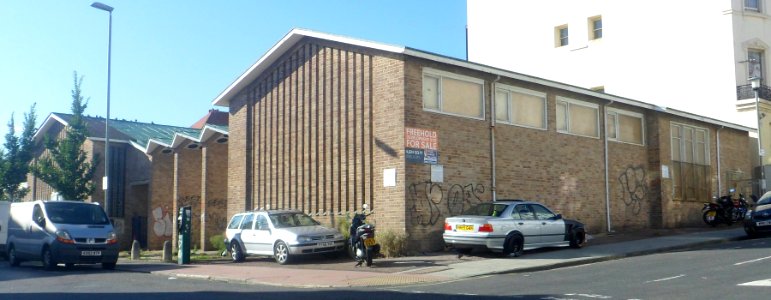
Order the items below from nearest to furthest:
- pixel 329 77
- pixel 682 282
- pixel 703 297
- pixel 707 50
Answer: pixel 703 297 < pixel 682 282 < pixel 329 77 < pixel 707 50

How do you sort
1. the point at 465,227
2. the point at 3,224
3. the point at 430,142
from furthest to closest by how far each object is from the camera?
the point at 3,224
the point at 430,142
the point at 465,227

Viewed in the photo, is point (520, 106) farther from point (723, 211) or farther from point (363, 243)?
point (723, 211)

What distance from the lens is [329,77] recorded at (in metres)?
23.6

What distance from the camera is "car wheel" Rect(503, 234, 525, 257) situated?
18.9 metres

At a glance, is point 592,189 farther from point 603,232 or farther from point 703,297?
point 703,297

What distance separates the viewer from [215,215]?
97.1 feet

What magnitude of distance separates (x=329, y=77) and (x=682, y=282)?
12984mm

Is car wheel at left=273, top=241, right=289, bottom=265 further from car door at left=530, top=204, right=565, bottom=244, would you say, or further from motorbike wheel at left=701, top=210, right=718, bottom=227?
motorbike wheel at left=701, top=210, right=718, bottom=227

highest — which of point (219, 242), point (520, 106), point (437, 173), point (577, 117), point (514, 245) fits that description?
point (520, 106)

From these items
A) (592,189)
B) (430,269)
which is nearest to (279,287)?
(430,269)

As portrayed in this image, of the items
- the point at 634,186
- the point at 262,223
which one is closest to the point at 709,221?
the point at 634,186

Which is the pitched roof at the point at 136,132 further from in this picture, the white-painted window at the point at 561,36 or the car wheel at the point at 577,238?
the white-painted window at the point at 561,36

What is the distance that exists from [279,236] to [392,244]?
298cm

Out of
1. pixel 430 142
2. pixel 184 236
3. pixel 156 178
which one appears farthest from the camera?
pixel 156 178
